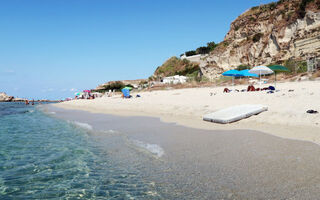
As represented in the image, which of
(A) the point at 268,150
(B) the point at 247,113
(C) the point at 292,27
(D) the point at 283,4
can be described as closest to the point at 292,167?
→ (A) the point at 268,150

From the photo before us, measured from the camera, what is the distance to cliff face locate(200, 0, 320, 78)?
28078 mm

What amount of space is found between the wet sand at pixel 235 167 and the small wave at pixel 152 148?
0.32 feet

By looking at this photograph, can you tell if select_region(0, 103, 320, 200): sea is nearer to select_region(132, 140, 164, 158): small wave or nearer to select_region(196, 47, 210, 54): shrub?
select_region(132, 140, 164, 158): small wave

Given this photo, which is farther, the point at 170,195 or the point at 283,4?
the point at 283,4

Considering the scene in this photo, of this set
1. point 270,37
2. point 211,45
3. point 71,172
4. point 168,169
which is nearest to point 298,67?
point 270,37

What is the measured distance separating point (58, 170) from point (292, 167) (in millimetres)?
3858

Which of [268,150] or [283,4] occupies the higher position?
[283,4]

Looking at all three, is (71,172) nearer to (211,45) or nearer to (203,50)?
(203,50)

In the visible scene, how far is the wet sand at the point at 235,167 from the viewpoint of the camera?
2679 mm

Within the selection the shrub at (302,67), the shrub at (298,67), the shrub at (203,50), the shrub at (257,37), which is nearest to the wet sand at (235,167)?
the shrub at (302,67)

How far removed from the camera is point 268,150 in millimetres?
4242

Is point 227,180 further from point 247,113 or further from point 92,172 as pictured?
point 247,113

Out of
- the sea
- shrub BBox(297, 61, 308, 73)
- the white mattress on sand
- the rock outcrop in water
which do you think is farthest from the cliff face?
the rock outcrop in water

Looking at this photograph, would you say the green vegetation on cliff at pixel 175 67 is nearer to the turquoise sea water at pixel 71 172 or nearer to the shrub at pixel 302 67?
the shrub at pixel 302 67
